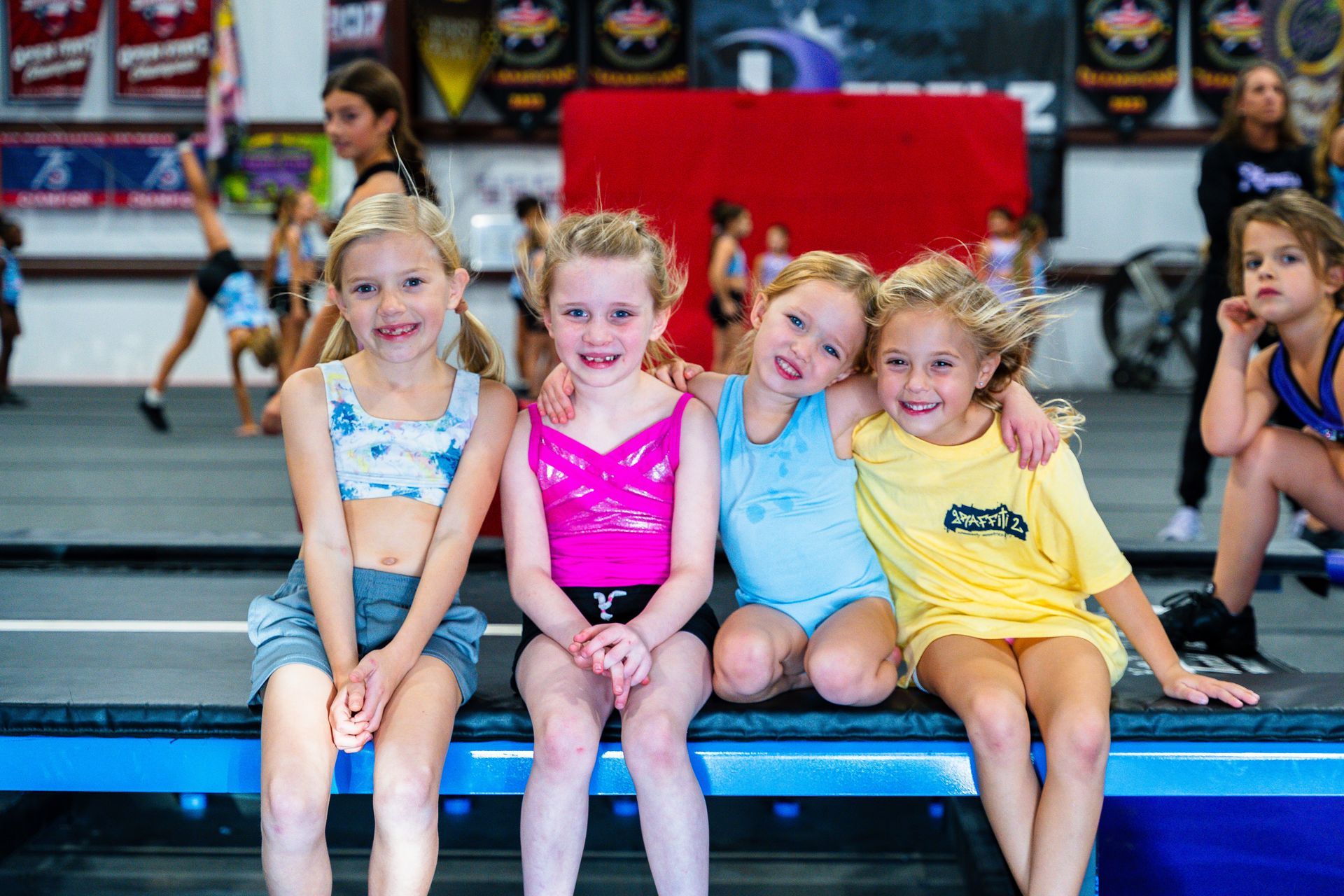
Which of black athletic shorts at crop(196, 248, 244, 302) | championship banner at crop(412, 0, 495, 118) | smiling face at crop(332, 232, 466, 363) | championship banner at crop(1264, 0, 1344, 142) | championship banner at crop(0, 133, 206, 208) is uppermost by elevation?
championship banner at crop(412, 0, 495, 118)

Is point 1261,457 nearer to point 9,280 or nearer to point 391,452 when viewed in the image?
point 391,452

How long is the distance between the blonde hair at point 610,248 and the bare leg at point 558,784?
0.56 meters

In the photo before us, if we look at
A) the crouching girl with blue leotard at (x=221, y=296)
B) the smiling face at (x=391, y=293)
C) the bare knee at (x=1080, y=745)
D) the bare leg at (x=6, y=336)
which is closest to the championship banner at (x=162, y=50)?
the bare leg at (x=6, y=336)

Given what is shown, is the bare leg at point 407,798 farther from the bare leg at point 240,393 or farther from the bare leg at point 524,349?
the bare leg at point 524,349

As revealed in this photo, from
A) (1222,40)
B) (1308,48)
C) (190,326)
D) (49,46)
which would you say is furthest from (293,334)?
(1222,40)

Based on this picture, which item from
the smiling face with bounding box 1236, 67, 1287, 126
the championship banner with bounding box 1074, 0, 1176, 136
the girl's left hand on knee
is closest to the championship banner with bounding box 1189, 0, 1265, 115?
the championship banner with bounding box 1074, 0, 1176, 136

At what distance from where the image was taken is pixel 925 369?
1694 mm

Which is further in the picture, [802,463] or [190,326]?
[190,326]

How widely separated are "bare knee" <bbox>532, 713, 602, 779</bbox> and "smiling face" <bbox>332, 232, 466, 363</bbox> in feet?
1.94

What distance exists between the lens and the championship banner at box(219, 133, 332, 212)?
9.50 m

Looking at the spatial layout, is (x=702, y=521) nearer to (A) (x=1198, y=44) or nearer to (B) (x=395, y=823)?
(B) (x=395, y=823)

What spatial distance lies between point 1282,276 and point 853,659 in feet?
3.94

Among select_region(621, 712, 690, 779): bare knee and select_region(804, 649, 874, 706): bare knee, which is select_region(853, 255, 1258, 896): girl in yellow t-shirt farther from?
select_region(621, 712, 690, 779): bare knee

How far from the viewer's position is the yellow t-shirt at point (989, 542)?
167 cm
